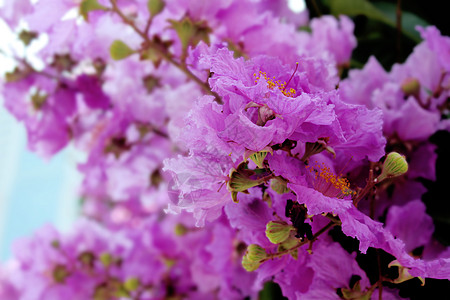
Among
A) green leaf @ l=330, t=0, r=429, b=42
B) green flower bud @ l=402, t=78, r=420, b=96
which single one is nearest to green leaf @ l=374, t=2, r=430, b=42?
green leaf @ l=330, t=0, r=429, b=42

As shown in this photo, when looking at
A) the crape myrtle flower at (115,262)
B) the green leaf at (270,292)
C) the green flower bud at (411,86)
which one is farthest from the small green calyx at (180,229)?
the green flower bud at (411,86)

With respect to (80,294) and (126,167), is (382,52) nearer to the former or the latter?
(126,167)

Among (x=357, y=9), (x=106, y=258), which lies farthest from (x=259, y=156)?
(x=106, y=258)

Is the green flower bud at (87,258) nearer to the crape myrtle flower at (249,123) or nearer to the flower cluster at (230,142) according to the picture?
the flower cluster at (230,142)

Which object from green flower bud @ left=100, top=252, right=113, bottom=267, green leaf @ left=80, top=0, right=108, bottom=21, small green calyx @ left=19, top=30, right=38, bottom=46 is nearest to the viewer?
green leaf @ left=80, top=0, right=108, bottom=21

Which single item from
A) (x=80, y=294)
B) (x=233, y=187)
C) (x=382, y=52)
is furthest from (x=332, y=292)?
(x=80, y=294)

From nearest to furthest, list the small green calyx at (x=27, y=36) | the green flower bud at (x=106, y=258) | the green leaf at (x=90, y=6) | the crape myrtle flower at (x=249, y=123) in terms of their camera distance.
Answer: the crape myrtle flower at (x=249, y=123) → the green leaf at (x=90, y=6) → the small green calyx at (x=27, y=36) → the green flower bud at (x=106, y=258)

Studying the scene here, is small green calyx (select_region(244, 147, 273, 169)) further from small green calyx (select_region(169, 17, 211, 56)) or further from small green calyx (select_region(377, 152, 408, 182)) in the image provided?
small green calyx (select_region(169, 17, 211, 56))
